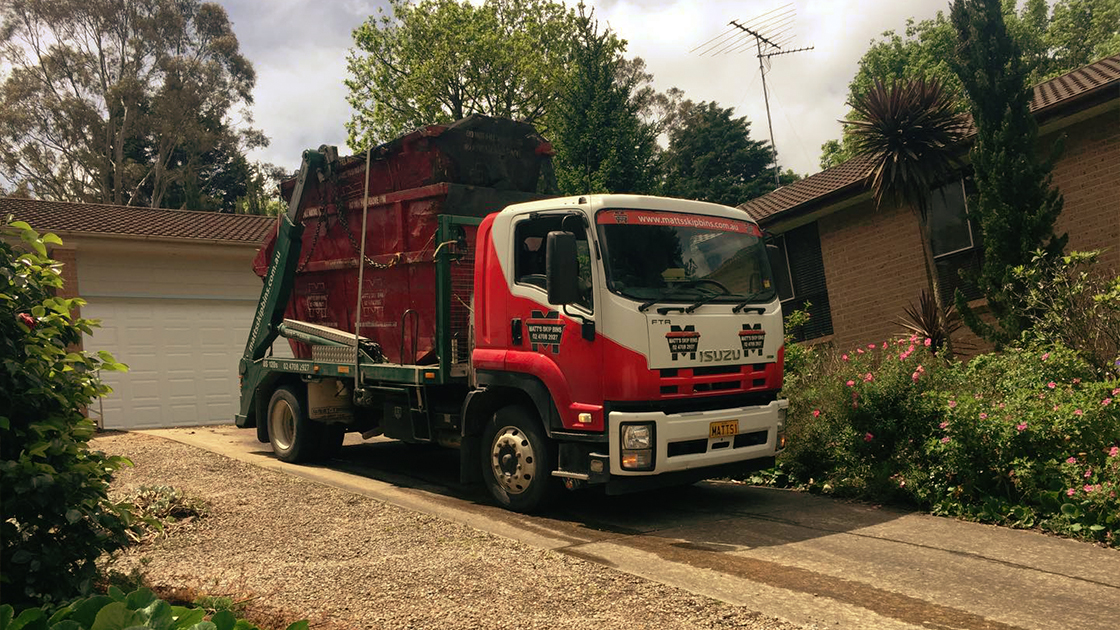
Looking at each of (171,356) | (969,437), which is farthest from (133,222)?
(969,437)

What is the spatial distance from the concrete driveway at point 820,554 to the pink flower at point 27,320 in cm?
347

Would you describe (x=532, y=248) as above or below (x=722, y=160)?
below

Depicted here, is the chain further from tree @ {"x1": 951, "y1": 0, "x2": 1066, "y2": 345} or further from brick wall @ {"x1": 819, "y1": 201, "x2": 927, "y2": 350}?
brick wall @ {"x1": 819, "y1": 201, "x2": 927, "y2": 350}

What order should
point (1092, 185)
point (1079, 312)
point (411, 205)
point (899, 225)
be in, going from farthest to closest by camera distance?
1. point (899, 225)
2. point (1092, 185)
3. point (1079, 312)
4. point (411, 205)

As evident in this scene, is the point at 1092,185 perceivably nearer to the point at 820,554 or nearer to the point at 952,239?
the point at 952,239

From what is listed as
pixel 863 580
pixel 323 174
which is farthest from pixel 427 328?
pixel 863 580

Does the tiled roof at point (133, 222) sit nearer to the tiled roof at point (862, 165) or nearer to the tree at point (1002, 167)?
the tiled roof at point (862, 165)

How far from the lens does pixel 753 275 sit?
23.6 ft

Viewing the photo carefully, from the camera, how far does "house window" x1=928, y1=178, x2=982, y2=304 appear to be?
535 inches

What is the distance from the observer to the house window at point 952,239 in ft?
44.6

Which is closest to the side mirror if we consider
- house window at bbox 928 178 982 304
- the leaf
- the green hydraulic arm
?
the leaf

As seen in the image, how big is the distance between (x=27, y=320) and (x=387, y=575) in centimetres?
236

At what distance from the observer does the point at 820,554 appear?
5.57 metres

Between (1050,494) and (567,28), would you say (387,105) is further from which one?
(1050,494)
